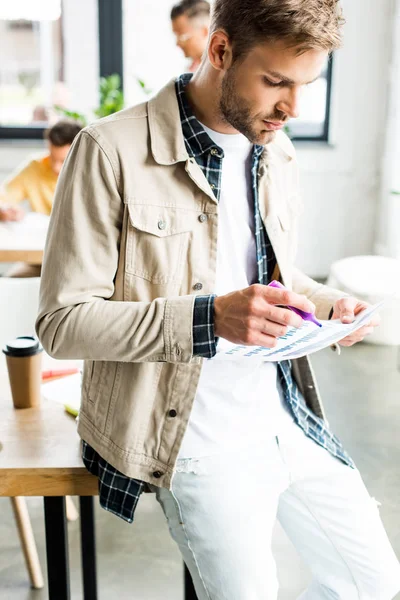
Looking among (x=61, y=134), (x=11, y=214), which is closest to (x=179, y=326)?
(x=11, y=214)

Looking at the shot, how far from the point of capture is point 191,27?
12.6 ft

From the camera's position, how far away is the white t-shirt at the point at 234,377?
129cm

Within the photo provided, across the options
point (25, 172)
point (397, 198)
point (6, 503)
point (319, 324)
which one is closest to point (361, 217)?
point (397, 198)

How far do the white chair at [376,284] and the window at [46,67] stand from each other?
2332mm

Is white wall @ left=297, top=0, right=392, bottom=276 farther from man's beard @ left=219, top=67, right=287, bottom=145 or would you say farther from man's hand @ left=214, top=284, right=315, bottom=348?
man's hand @ left=214, top=284, right=315, bottom=348

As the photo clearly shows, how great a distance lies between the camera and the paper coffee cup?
148cm

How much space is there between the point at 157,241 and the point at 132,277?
77 mm

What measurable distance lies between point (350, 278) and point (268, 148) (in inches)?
107

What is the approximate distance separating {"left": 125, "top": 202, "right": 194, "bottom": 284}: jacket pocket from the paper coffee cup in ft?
1.32

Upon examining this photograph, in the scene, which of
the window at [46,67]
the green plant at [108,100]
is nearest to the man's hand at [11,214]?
the green plant at [108,100]

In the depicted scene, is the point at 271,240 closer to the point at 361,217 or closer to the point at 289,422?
the point at 289,422

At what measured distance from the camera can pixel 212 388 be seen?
131 cm

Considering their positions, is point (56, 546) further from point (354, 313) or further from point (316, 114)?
point (316, 114)

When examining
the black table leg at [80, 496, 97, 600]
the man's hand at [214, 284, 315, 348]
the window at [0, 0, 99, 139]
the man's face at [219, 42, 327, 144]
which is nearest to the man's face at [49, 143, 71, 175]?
the window at [0, 0, 99, 139]
